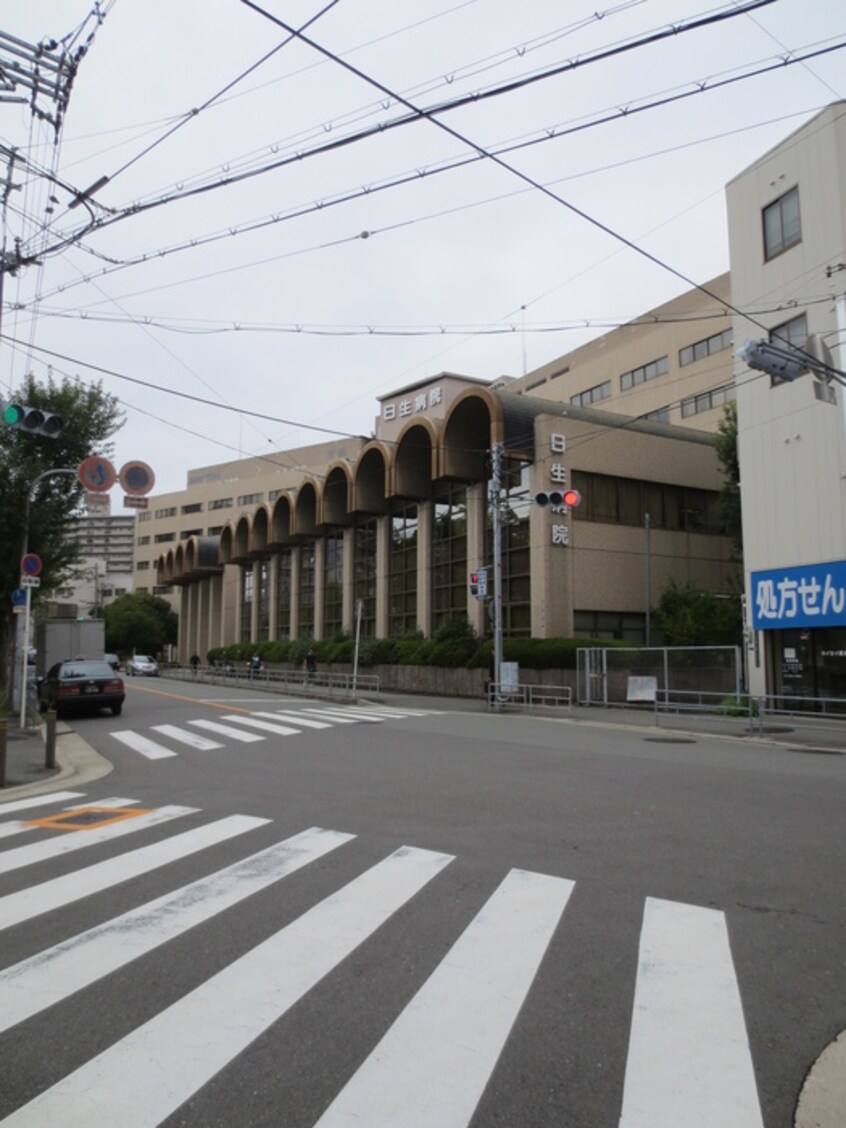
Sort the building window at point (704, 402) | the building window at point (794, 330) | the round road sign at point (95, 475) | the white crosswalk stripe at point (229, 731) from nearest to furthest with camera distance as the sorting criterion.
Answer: the round road sign at point (95, 475) → the white crosswalk stripe at point (229, 731) → the building window at point (794, 330) → the building window at point (704, 402)

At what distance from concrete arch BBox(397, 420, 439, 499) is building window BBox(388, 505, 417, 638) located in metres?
2.04

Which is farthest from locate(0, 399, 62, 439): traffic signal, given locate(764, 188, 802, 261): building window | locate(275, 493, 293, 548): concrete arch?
locate(275, 493, 293, 548): concrete arch

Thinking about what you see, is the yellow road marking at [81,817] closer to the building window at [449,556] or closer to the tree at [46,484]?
the tree at [46,484]

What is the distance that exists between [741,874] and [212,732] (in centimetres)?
1382

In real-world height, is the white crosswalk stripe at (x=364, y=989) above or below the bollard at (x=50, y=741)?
below

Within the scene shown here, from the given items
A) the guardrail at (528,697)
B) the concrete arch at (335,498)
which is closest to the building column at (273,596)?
the concrete arch at (335,498)

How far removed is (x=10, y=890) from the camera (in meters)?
5.96

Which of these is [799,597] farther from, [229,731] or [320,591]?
[320,591]

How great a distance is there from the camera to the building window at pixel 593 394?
175ft

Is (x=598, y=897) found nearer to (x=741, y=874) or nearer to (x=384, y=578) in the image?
(x=741, y=874)

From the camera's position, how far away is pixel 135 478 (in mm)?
14875

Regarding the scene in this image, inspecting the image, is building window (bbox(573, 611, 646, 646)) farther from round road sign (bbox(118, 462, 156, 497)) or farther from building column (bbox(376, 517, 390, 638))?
round road sign (bbox(118, 462, 156, 497))

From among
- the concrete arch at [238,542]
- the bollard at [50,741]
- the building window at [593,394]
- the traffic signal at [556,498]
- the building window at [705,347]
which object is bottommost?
the bollard at [50,741]

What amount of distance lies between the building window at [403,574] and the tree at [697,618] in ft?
40.3
